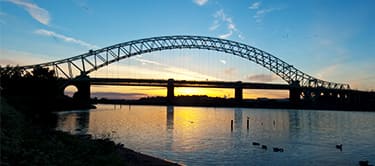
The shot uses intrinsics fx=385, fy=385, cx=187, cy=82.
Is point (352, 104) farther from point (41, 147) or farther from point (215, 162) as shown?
point (41, 147)

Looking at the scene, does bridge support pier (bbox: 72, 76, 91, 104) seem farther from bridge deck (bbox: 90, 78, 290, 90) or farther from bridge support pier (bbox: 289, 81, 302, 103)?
bridge support pier (bbox: 289, 81, 302, 103)

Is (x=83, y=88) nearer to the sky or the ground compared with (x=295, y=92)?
nearer to the sky

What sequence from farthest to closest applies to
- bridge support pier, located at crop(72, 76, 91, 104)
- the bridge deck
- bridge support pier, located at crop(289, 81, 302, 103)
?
bridge support pier, located at crop(289, 81, 302, 103)
the bridge deck
bridge support pier, located at crop(72, 76, 91, 104)

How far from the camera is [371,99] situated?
188375 millimetres

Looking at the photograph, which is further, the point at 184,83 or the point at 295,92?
the point at 295,92

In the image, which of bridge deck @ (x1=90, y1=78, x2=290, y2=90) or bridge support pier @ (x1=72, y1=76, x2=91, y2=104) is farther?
bridge deck @ (x1=90, y1=78, x2=290, y2=90)

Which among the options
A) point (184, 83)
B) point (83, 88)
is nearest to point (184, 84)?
point (184, 83)

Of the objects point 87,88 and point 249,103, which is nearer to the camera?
point 87,88

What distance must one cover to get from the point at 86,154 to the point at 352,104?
183 metres

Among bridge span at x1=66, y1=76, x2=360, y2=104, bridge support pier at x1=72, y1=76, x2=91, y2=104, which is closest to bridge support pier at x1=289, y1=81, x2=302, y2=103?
bridge span at x1=66, y1=76, x2=360, y2=104

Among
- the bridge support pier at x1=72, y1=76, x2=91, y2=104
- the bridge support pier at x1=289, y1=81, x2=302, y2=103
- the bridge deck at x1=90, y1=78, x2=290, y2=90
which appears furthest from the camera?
the bridge support pier at x1=289, y1=81, x2=302, y2=103

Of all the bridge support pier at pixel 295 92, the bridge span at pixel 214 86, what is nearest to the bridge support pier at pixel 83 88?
the bridge span at pixel 214 86

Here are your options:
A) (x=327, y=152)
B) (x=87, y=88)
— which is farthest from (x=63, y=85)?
(x=327, y=152)

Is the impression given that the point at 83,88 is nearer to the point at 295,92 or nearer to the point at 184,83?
the point at 184,83
